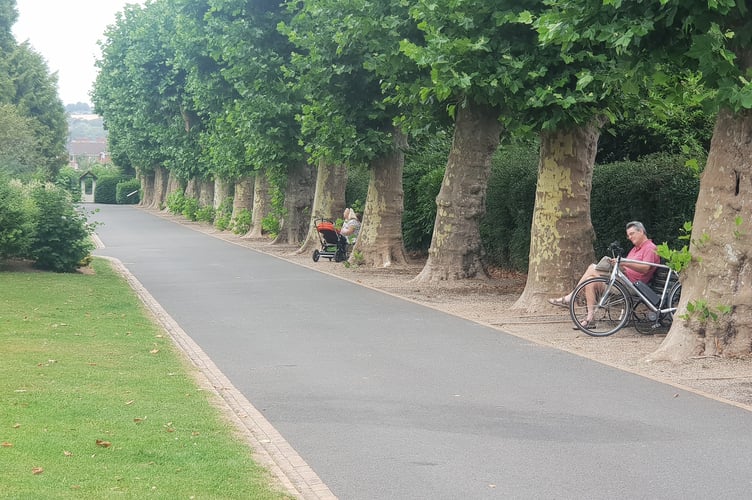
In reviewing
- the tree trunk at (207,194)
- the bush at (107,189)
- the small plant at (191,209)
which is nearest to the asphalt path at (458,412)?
the small plant at (191,209)

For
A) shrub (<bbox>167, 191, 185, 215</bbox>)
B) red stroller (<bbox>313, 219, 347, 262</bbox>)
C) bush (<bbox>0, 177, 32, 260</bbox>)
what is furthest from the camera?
shrub (<bbox>167, 191, 185, 215</bbox>)

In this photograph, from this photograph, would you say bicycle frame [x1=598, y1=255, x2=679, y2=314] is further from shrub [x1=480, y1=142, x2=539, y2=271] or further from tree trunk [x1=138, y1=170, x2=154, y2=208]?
tree trunk [x1=138, y1=170, x2=154, y2=208]

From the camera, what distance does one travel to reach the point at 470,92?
15906mm

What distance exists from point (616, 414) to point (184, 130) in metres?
44.5

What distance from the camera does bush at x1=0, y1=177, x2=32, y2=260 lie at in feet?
73.7

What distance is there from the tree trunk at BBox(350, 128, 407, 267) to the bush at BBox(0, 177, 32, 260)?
7392 millimetres

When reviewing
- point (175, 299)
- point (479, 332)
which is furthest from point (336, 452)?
point (175, 299)

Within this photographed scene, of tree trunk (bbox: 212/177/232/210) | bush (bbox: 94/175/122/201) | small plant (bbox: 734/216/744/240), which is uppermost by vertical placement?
small plant (bbox: 734/216/744/240)

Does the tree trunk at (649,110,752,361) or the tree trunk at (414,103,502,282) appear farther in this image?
the tree trunk at (414,103,502,282)

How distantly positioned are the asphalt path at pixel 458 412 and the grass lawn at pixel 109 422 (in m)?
0.56

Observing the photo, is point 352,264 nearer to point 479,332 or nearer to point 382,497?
point 479,332

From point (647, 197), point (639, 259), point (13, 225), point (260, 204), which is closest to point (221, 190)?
point (260, 204)

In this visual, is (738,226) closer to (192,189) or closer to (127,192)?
(192,189)

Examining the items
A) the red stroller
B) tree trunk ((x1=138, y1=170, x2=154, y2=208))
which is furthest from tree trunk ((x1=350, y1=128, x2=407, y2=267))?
tree trunk ((x1=138, y1=170, x2=154, y2=208))
